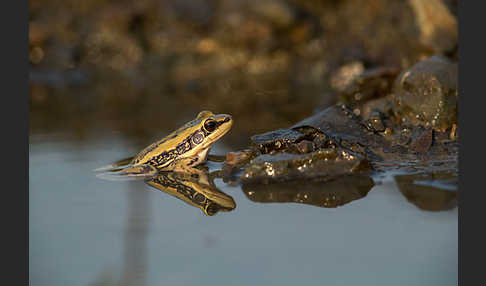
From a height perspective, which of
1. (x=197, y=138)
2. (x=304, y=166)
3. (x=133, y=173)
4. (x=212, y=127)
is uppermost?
(x=212, y=127)

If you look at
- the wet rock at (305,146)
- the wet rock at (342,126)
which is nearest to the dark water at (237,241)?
the wet rock at (305,146)

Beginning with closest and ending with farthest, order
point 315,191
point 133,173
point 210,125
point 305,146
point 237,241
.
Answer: point 237,241, point 315,191, point 305,146, point 210,125, point 133,173

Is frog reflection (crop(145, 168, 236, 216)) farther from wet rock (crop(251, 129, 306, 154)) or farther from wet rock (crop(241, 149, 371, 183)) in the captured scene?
wet rock (crop(251, 129, 306, 154))

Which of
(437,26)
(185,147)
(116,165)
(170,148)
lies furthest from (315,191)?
→ (437,26)

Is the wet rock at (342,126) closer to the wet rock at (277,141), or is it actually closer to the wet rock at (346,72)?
the wet rock at (277,141)

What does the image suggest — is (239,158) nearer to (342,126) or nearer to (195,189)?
(195,189)

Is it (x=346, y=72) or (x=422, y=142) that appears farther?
(x=346, y=72)

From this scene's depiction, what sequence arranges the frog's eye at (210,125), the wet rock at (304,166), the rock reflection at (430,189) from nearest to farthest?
1. the rock reflection at (430,189)
2. the wet rock at (304,166)
3. the frog's eye at (210,125)

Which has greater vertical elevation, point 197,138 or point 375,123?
point 375,123

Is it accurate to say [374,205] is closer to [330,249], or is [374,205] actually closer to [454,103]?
[330,249]
